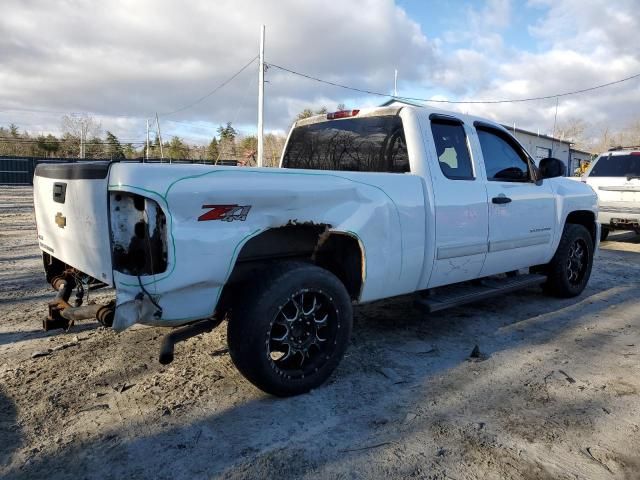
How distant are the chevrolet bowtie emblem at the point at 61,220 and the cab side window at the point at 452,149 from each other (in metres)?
2.84

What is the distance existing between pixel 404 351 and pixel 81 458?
2495mm

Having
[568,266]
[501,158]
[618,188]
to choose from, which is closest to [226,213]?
[501,158]

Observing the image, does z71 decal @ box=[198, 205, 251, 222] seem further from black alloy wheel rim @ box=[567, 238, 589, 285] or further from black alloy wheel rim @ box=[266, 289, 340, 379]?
black alloy wheel rim @ box=[567, 238, 589, 285]

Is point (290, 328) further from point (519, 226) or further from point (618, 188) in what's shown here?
point (618, 188)

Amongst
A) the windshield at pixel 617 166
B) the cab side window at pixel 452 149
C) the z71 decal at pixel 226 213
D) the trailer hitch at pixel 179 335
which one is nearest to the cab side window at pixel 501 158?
the cab side window at pixel 452 149

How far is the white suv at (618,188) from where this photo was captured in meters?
9.73

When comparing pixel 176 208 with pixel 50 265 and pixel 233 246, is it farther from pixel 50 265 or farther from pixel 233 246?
pixel 50 265

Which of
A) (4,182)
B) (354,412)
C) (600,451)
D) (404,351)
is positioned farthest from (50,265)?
(4,182)

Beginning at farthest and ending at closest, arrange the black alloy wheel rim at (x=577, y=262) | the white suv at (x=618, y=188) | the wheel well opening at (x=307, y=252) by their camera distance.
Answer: the white suv at (x=618, y=188) → the black alloy wheel rim at (x=577, y=262) → the wheel well opening at (x=307, y=252)

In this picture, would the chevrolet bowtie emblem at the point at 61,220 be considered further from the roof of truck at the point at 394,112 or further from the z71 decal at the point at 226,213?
the roof of truck at the point at 394,112

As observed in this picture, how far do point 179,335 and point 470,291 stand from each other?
275 cm

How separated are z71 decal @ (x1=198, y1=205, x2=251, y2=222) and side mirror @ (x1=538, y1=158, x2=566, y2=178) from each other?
3476 millimetres

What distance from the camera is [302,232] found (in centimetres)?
344

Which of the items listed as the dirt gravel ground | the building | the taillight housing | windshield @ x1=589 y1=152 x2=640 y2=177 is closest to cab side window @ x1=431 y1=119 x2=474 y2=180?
the taillight housing
